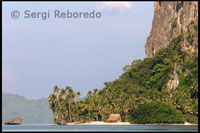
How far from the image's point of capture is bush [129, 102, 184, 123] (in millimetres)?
185625

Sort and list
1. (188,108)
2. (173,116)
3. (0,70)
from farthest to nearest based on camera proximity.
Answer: (188,108)
(173,116)
(0,70)

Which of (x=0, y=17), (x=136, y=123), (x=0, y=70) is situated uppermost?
(x=0, y=17)

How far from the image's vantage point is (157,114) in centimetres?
18712

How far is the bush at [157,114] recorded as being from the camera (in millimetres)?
185625

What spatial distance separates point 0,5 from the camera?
72.9m

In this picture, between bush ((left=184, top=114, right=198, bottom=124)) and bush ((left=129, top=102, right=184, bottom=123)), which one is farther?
bush ((left=184, top=114, right=198, bottom=124))

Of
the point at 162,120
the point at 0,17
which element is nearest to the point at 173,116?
the point at 162,120

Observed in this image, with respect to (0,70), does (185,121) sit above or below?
below

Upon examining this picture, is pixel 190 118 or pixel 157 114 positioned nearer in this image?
pixel 157 114

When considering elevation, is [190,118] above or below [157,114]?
below

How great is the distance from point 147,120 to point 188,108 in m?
18.6

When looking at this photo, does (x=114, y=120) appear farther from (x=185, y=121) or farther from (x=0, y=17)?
(x=0, y=17)

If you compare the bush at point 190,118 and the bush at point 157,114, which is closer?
the bush at point 157,114

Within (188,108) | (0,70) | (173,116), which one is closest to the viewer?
(0,70)
